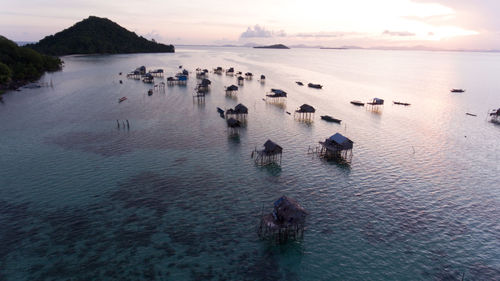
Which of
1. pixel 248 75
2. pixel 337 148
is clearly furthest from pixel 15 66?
pixel 337 148

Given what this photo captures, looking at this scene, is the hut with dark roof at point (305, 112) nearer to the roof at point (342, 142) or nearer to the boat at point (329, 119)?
the boat at point (329, 119)

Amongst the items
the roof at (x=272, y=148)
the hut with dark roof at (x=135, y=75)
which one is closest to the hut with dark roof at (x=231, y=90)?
the hut with dark roof at (x=135, y=75)

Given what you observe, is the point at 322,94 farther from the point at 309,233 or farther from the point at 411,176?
the point at 309,233

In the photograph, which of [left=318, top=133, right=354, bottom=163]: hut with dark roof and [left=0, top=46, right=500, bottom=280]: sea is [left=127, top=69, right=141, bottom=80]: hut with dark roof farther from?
[left=318, top=133, right=354, bottom=163]: hut with dark roof

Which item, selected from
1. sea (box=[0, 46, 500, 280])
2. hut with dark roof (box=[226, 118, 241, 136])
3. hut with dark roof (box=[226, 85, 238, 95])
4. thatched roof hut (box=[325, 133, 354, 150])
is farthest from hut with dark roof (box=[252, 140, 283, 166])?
hut with dark roof (box=[226, 85, 238, 95])

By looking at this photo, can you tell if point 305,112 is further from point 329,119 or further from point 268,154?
point 268,154

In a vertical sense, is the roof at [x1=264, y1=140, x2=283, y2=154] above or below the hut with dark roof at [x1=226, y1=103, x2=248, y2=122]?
below

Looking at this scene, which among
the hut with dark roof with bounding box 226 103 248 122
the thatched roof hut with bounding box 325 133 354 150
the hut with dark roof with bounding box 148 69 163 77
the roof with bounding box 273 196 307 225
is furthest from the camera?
the hut with dark roof with bounding box 148 69 163 77
